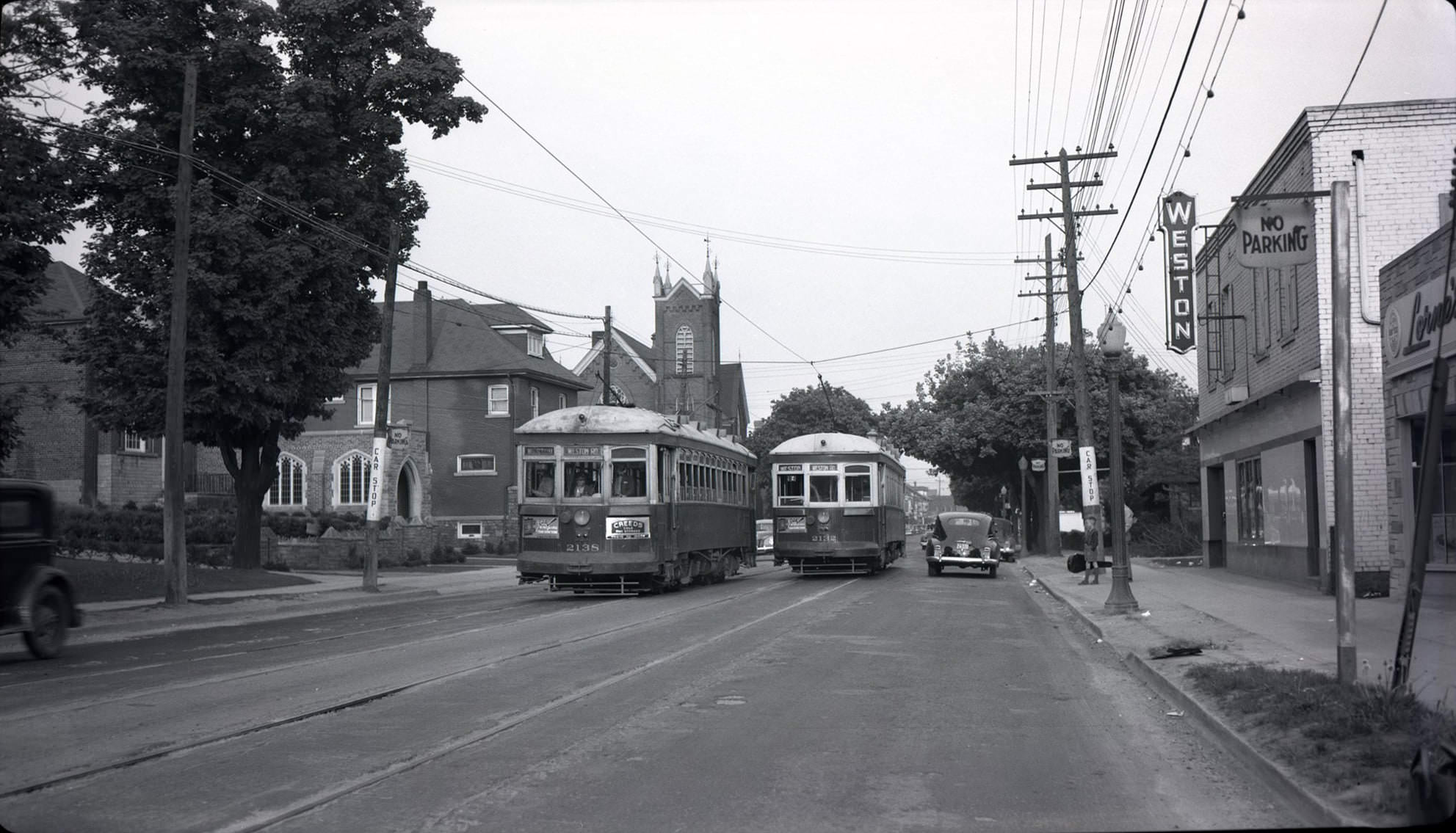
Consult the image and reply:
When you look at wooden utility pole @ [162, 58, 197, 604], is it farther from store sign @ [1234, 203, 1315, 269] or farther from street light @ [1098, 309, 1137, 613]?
store sign @ [1234, 203, 1315, 269]

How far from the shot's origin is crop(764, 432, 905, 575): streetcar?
99.9 feet

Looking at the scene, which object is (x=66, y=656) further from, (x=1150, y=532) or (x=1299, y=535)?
(x=1150, y=532)

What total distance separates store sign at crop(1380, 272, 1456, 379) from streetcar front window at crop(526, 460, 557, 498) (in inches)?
563

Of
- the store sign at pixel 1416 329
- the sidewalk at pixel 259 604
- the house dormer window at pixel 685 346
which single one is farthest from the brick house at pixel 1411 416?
the house dormer window at pixel 685 346

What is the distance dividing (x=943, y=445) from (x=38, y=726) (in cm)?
4586

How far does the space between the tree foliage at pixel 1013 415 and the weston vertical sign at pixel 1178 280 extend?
83.4ft

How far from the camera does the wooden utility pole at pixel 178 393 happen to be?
72.8ft

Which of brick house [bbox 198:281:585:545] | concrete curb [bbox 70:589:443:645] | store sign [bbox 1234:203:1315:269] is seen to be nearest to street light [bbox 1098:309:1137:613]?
store sign [bbox 1234:203:1315:269]

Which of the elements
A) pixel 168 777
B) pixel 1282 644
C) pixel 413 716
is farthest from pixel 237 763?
pixel 1282 644

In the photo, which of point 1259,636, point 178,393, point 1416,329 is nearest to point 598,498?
point 178,393

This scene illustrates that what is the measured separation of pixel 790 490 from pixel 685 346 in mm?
62887

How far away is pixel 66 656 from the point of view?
48.9ft

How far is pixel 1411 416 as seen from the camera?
59.2 ft

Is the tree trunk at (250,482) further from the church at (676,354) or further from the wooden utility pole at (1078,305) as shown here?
the church at (676,354)
